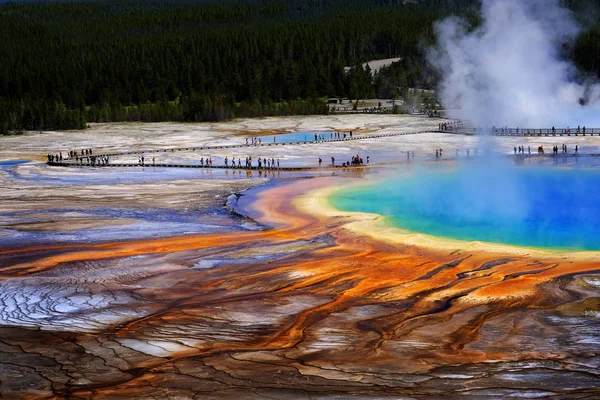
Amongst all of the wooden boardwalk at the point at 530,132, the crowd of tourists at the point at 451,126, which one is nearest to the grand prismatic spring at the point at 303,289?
the wooden boardwalk at the point at 530,132

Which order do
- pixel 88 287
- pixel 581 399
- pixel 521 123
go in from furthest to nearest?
pixel 521 123 → pixel 88 287 → pixel 581 399

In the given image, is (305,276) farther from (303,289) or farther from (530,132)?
(530,132)

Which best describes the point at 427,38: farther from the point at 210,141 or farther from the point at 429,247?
the point at 429,247

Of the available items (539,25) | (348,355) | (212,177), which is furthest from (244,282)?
(539,25)

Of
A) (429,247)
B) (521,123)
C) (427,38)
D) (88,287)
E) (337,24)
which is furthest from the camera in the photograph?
(337,24)

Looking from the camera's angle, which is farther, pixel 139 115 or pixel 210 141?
pixel 139 115

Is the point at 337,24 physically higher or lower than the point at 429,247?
higher
